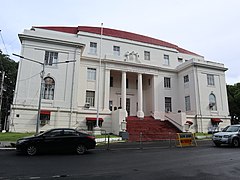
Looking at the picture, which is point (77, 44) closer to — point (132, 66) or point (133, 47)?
point (132, 66)

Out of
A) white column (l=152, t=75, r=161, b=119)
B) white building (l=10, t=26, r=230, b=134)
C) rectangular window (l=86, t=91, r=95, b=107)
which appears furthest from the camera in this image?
white column (l=152, t=75, r=161, b=119)

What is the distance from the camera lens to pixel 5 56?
40719 millimetres

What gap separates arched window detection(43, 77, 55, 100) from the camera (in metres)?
23.2

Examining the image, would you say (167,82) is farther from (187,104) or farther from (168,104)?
(187,104)

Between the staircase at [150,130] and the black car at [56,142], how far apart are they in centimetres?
905

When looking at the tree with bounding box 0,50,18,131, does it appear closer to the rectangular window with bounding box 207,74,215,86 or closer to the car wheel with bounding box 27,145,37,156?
the car wheel with bounding box 27,145,37,156

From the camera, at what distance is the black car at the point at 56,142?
1060cm

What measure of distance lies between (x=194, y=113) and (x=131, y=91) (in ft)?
33.7

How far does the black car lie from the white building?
34.9ft

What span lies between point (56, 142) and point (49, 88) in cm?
1354

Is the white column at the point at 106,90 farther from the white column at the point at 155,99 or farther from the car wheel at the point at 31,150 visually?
the car wheel at the point at 31,150

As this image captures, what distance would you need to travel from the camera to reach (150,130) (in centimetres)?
2325

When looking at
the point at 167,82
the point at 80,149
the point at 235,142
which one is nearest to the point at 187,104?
the point at 167,82

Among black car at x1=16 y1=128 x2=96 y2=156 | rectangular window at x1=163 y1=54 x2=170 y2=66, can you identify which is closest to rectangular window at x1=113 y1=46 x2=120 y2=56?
rectangular window at x1=163 y1=54 x2=170 y2=66
